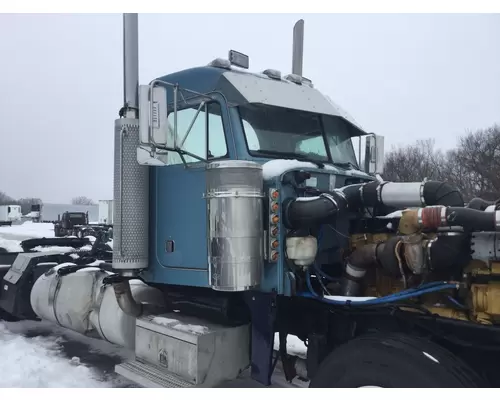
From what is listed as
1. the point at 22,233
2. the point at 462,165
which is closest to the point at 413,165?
the point at 462,165

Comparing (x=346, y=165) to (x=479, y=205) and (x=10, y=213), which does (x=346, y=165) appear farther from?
(x=10, y=213)

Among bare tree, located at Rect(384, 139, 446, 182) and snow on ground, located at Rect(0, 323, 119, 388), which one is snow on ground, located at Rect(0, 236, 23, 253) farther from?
bare tree, located at Rect(384, 139, 446, 182)

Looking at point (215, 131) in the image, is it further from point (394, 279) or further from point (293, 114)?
point (394, 279)

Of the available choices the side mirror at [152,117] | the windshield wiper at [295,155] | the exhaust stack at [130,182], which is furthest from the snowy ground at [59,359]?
the side mirror at [152,117]

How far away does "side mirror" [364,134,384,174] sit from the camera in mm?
5422

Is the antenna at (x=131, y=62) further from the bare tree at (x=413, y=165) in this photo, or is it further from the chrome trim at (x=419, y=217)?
the bare tree at (x=413, y=165)

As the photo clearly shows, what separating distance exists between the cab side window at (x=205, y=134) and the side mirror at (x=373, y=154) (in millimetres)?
1804

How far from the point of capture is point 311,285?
4059 millimetres

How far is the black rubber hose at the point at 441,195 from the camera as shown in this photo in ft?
11.8

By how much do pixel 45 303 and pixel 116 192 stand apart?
252cm

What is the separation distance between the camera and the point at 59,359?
628cm

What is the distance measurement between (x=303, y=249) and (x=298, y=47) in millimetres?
3694

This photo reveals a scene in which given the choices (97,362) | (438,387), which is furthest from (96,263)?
(438,387)

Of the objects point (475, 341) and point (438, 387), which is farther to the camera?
point (475, 341)
